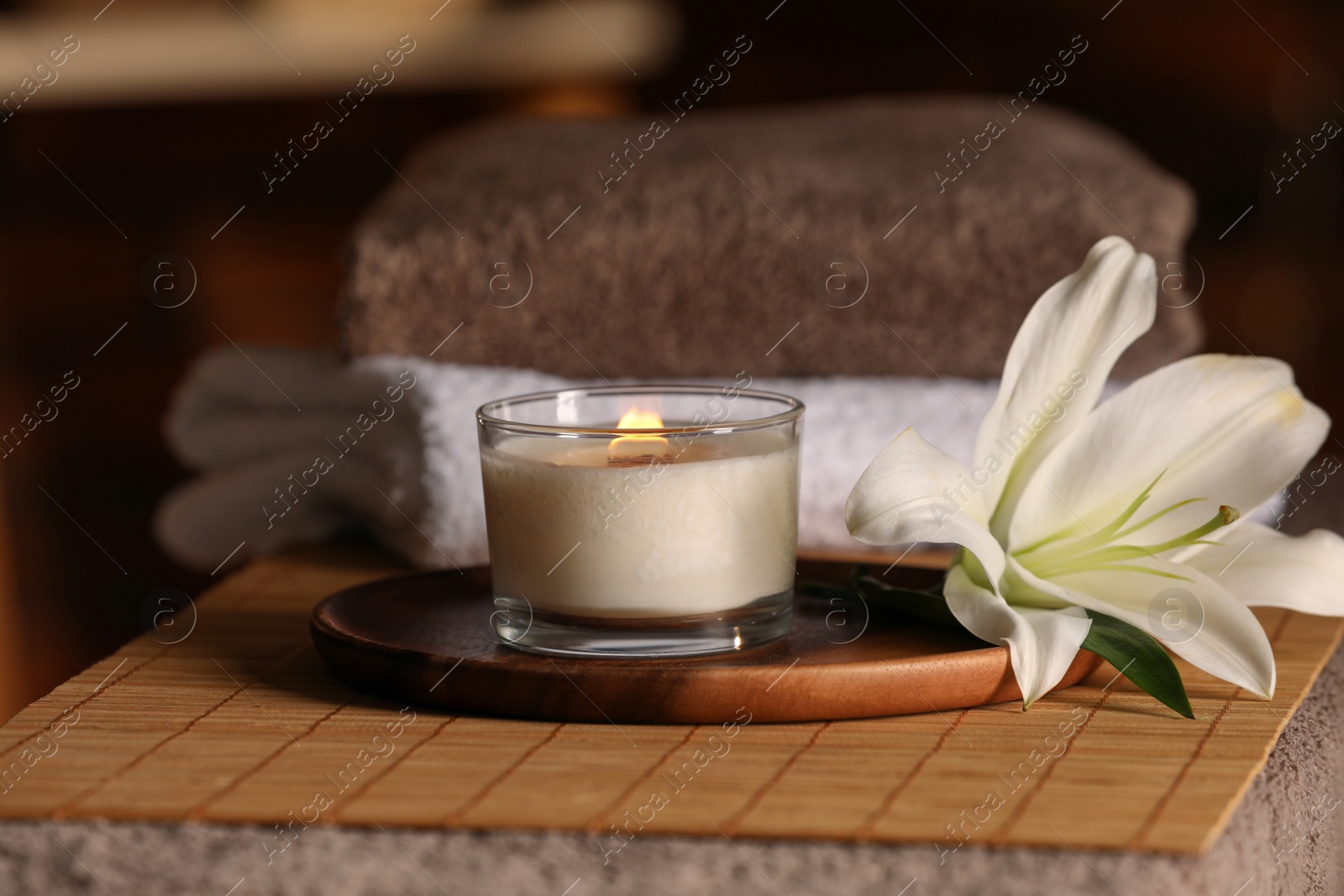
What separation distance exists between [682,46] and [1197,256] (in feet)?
1.88

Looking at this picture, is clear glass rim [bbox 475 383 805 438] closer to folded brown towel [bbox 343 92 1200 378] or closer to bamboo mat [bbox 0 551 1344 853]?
bamboo mat [bbox 0 551 1344 853]

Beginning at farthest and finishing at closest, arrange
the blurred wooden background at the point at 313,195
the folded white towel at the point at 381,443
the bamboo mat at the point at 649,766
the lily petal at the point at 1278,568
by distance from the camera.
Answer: the blurred wooden background at the point at 313,195 < the folded white towel at the point at 381,443 < the lily petal at the point at 1278,568 < the bamboo mat at the point at 649,766

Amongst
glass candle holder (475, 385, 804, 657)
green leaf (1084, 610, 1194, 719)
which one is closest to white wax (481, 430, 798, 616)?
glass candle holder (475, 385, 804, 657)

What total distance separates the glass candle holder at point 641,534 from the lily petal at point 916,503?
1.4 inches

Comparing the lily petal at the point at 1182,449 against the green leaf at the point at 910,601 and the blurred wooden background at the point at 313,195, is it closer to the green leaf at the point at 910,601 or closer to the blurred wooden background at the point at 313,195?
the green leaf at the point at 910,601

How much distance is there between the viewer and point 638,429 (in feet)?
1.32

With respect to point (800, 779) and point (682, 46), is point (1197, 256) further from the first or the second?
point (800, 779)

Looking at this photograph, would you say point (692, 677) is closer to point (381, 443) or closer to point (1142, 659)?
point (1142, 659)

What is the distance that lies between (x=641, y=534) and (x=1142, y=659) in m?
0.16

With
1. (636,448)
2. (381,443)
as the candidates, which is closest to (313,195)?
(381,443)

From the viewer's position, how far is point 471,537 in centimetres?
61

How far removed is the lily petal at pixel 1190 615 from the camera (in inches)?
15.6

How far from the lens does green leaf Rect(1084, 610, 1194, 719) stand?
1.29 feet

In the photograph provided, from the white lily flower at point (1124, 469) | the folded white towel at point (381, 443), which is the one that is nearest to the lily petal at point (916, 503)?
the white lily flower at point (1124, 469)
